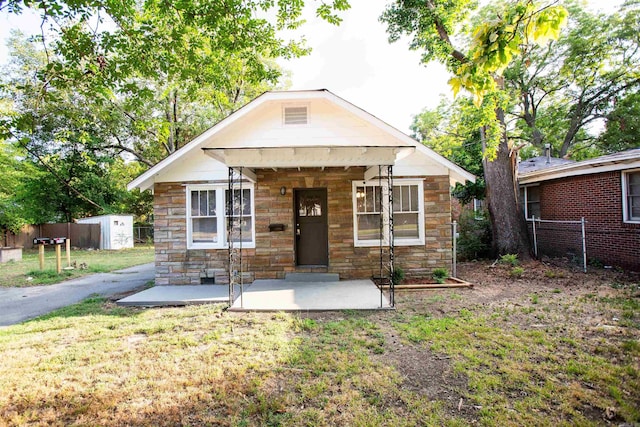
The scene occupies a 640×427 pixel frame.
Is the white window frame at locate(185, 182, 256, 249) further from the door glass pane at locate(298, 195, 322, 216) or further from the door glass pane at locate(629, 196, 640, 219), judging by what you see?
the door glass pane at locate(629, 196, 640, 219)

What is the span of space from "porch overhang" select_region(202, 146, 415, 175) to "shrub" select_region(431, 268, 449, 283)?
3.51m

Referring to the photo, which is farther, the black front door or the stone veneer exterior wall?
the black front door

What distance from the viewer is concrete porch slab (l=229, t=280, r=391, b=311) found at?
231 inches

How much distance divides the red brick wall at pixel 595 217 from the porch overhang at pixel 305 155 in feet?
23.9

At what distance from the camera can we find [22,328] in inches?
210

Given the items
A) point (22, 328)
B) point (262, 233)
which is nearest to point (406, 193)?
point (262, 233)

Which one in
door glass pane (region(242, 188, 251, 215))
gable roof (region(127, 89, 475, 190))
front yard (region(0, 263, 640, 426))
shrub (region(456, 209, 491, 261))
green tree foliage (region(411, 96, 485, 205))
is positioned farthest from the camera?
green tree foliage (region(411, 96, 485, 205))

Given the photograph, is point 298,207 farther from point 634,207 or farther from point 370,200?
point 634,207

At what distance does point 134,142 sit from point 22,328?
21.9 m

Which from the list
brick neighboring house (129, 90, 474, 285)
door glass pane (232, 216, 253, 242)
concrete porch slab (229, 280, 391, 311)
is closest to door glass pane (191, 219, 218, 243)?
brick neighboring house (129, 90, 474, 285)

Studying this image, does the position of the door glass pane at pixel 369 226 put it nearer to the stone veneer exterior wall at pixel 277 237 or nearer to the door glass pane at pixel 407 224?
the stone veneer exterior wall at pixel 277 237

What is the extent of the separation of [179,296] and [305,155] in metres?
4.18

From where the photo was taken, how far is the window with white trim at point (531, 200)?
12016mm

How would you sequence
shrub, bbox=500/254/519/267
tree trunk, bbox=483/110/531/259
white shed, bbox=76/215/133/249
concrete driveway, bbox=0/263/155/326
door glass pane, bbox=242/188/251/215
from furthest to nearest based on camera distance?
white shed, bbox=76/215/133/249
tree trunk, bbox=483/110/531/259
shrub, bbox=500/254/519/267
door glass pane, bbox=242/188/251/215
concrete driveway, bbox=0/263/155/326
